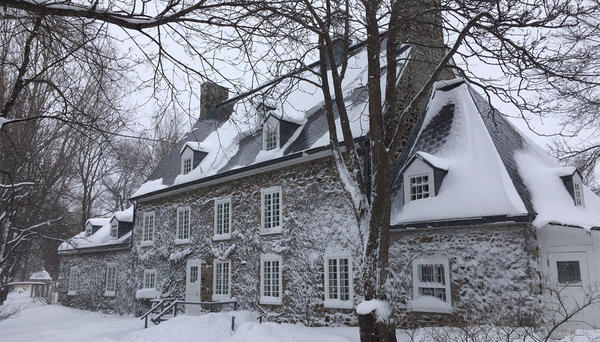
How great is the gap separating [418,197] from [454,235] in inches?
64.2

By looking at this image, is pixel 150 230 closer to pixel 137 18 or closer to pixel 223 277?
pixel 223 277

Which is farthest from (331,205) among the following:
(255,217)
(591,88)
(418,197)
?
(591,88)

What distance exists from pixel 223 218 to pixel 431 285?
8.83 metres

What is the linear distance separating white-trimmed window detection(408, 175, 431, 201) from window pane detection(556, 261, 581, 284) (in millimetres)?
3624

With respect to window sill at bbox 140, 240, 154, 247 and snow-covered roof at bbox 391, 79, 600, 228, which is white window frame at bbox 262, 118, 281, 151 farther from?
window sill at bbox 140, 240, 154, 247

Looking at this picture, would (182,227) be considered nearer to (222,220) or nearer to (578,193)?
(222,220)

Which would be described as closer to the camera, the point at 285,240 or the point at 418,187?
the point at 418,187

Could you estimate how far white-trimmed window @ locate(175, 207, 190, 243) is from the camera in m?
20.5

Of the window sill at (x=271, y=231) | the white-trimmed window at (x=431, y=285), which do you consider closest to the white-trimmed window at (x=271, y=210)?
the window sill at (x=271, y=231)

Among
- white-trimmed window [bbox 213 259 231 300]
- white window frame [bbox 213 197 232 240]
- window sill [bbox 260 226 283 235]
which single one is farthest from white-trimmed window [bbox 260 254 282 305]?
white window frame [bbox 213 197 232 240]

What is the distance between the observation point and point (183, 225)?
68.3ft

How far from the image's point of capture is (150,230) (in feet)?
75.4

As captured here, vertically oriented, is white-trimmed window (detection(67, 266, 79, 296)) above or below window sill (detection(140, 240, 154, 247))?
below

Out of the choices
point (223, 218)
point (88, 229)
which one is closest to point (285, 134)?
point (223, 218)
